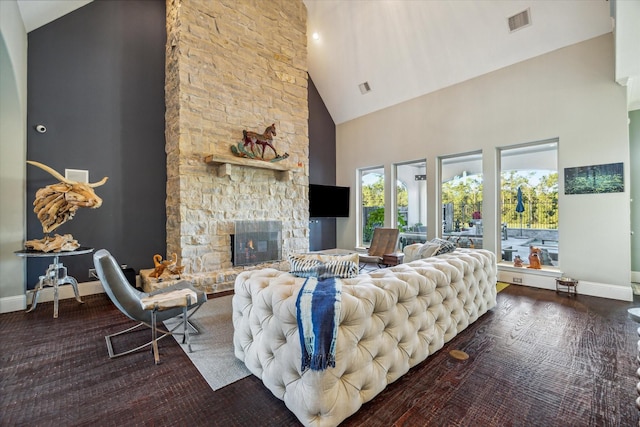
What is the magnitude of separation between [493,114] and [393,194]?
251 centimetres

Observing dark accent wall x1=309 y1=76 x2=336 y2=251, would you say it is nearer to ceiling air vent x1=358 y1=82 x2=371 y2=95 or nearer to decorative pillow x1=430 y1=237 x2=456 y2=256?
ceiling air vent x1=358 y1=82 x2=371 y2=95

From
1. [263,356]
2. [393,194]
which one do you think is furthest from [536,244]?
[263,356]

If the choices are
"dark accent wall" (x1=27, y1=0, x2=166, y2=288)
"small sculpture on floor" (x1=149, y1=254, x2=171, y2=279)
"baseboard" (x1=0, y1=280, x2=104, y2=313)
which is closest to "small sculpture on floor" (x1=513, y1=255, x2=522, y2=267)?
"small sculpture on floor" (x1=149, y1=254, x2=171, y2=279)

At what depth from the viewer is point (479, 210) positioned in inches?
209

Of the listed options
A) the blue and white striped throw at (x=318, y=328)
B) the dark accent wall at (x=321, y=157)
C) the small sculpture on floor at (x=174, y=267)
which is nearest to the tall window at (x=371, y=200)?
the dark accent wall at (x=321, y=157)

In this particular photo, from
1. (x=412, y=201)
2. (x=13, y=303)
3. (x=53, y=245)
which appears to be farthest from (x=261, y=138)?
(x=13, y=303)

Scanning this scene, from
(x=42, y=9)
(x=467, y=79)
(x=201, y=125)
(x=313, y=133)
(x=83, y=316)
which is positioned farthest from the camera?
(x=313, y=133)

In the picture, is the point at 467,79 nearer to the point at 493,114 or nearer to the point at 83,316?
the point at 493,114

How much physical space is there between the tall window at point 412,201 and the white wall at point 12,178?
20.8ft

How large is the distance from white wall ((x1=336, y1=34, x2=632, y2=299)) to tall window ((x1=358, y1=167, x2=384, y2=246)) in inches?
51.3

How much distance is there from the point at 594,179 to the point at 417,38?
3.66 metres

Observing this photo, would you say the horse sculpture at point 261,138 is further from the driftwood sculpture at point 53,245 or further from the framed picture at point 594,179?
the framed picture at point 594,179

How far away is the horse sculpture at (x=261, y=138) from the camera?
4.91 metres

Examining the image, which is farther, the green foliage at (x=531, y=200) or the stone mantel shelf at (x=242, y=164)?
the green foliage at (x=531, y=200)
